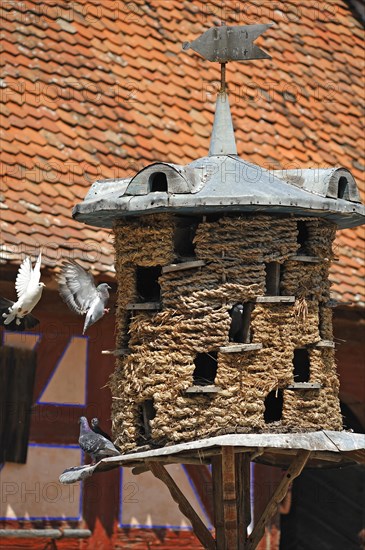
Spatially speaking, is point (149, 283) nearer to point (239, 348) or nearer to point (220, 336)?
point (220, 336)

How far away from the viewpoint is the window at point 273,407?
34.6 ft

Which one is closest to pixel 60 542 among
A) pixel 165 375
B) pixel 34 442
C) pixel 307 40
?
pixel 34 442

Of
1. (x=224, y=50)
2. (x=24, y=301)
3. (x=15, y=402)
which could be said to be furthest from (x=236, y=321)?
(x=15, y=402)

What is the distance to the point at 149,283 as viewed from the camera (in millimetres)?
10984

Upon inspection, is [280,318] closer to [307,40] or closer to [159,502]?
[159,502]

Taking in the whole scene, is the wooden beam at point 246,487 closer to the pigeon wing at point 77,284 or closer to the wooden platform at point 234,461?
the wooden platform at point 234,461

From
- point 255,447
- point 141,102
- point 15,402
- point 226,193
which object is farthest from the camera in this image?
point 141,102

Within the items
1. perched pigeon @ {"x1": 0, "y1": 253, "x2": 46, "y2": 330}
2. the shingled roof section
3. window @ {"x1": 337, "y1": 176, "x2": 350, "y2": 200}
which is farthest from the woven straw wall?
the shingled roof section

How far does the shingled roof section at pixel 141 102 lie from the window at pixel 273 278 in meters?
2.97

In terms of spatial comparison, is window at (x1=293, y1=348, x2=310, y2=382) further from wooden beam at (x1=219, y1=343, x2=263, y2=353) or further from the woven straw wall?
wooden beam at (x1=219, y1=343, x2=263, y2=353)

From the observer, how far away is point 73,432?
1381 centimetres

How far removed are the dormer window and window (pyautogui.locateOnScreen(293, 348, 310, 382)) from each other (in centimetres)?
135

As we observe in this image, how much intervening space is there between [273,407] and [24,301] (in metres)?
1.70

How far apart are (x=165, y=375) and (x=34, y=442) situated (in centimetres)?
365
